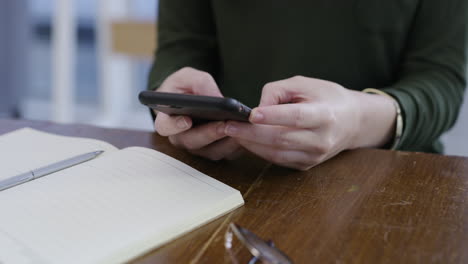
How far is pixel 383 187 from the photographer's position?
516 millimetres

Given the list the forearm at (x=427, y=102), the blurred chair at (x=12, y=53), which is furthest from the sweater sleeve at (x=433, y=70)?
the blurred chair at (x=12, y=53)

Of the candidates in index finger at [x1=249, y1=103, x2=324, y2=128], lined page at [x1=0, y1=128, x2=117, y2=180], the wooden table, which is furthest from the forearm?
lined page at [x1=0, y1=128, x2=117, y2=180]

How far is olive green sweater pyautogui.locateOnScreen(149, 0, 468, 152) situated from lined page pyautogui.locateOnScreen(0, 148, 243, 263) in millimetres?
298

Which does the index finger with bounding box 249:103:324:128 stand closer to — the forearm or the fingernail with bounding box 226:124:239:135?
the fingernail with bounding box 226:124:239:135

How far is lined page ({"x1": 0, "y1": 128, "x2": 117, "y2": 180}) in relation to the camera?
54 cm

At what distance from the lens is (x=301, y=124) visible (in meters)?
0.52

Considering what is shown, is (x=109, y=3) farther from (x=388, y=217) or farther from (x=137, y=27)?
(x=388, y=217)

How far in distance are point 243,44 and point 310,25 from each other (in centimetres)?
14

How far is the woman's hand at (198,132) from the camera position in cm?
55

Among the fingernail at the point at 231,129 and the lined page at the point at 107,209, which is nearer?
the lined page at the point at 107,209

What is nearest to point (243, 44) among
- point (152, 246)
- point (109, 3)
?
point (152, 246)

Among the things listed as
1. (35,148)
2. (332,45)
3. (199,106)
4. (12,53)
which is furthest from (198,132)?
(12,53)

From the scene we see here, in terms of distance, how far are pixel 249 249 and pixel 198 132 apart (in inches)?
8.9

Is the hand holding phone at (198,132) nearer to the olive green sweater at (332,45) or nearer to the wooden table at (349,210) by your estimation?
the wooden table at (349,210)
